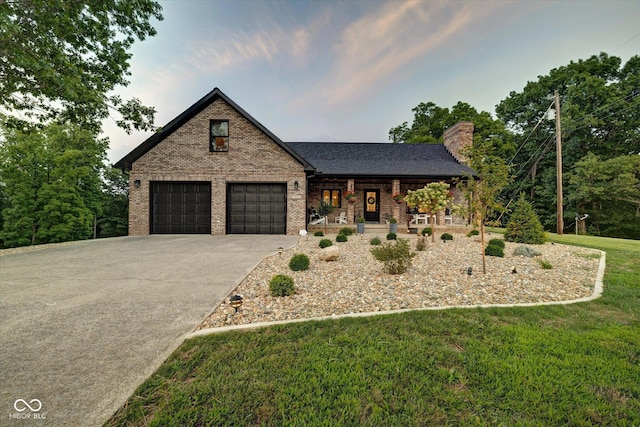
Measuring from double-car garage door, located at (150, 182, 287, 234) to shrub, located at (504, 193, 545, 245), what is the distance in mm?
9982

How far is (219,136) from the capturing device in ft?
39.3

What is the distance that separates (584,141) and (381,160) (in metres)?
21.2

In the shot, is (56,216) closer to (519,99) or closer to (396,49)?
(396,49)

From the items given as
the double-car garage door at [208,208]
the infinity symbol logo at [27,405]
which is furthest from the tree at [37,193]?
the infinity symbol logo at [27,405]

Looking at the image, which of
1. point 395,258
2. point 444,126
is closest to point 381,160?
point 395,258

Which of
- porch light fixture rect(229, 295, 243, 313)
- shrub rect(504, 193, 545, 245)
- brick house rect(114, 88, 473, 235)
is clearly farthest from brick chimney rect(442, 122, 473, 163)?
porch light fixture rect(229, 295, 243, 313)

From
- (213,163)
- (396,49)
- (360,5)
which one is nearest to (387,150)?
(396,49)

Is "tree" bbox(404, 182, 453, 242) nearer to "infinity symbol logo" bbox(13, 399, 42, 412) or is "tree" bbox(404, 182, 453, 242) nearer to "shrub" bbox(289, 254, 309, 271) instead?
"shrub" bbox(289, 254, 309, 271)

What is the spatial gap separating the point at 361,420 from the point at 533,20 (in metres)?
17.5

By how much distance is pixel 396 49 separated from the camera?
1267cm

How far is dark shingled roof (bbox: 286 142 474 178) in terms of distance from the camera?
14.5 meters

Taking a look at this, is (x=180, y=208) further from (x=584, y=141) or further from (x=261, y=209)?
(x=584, y=141)

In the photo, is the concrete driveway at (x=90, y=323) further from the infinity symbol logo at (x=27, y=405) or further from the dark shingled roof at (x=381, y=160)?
the dark shingled roof at (x=381, y=160)

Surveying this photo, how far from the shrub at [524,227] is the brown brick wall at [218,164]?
9.07 m
